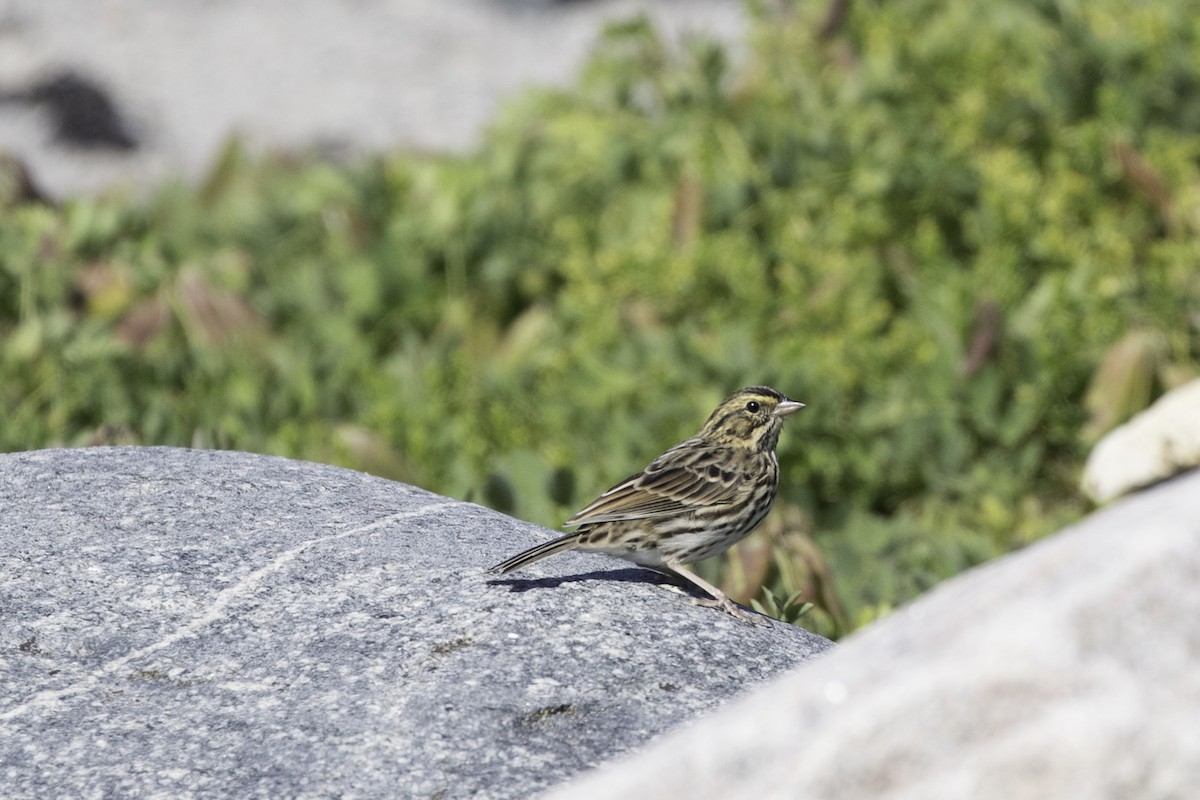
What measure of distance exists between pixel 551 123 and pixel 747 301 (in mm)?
2775

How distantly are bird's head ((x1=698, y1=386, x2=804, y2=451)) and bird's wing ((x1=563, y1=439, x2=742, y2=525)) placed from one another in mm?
236

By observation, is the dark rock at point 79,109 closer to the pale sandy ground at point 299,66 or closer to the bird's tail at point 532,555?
the pale sandy ground at point 299,66

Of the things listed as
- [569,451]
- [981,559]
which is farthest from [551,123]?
[981,559]

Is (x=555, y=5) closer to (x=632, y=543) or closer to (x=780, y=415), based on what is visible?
(x=780, y=415)

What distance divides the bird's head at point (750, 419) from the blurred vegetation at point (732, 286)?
0.57 metres

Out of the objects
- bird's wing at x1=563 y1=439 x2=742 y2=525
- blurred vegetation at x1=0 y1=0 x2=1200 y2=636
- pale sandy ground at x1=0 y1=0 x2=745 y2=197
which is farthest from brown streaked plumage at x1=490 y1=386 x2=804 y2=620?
pale sandy ground at x1=0 y1=0 x2=745 y2=197

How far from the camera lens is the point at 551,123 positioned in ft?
37.1

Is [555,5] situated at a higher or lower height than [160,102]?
higher

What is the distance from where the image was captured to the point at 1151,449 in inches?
299

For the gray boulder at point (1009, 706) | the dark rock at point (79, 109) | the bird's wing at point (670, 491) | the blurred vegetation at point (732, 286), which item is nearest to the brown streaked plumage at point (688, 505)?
the bird's wing at point (670, 491)

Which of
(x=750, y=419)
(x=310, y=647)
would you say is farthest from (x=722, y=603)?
(x=750, y=419)

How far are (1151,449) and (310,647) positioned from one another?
4641mm

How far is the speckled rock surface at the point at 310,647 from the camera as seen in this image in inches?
153

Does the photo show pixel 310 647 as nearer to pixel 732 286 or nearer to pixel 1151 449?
pixel 1151 449
